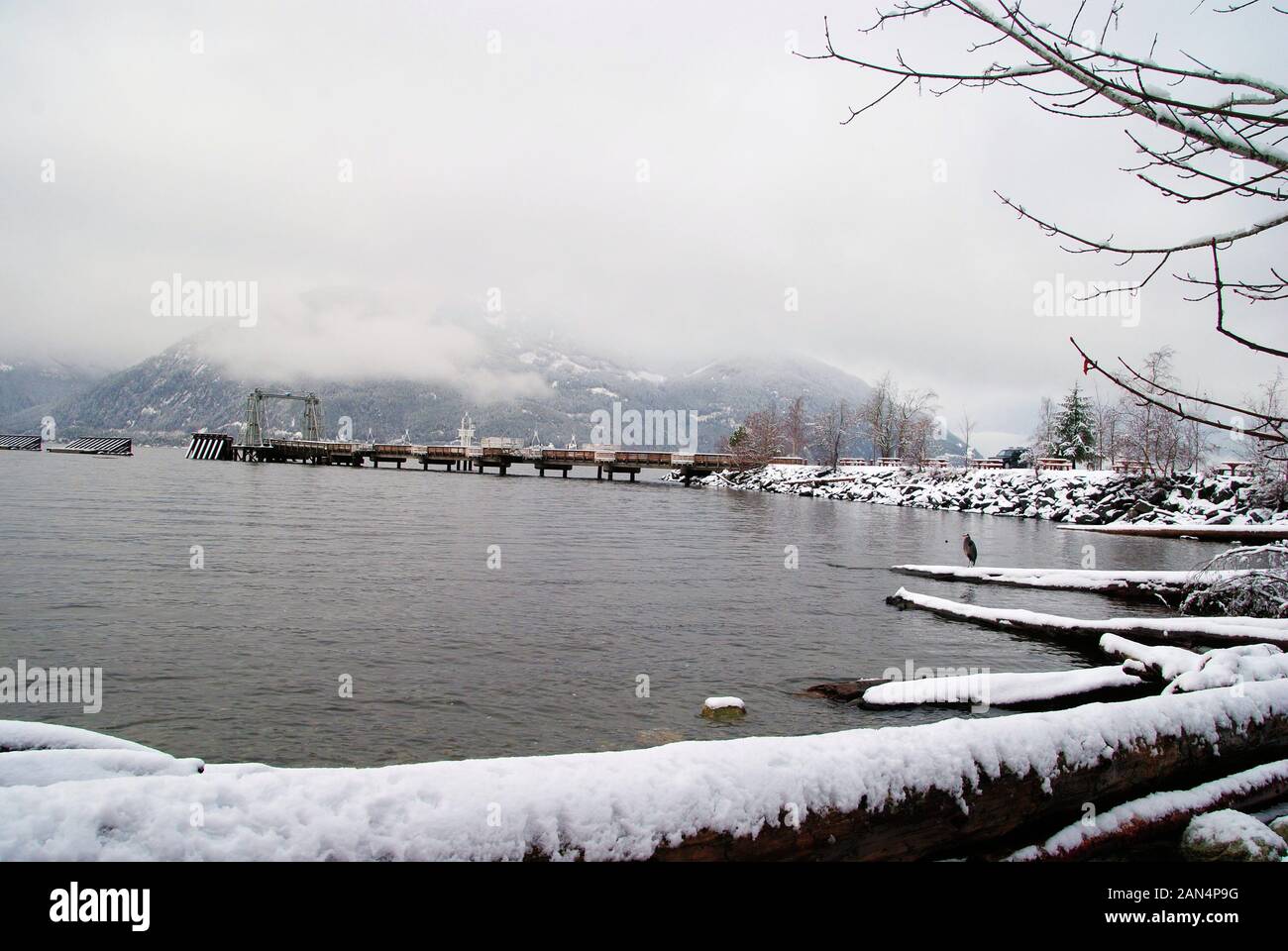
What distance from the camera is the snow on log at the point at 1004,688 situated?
8.77 meters

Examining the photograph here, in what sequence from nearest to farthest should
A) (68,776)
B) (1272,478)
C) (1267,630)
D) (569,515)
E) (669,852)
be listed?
(669,852)
(68,776)
(1267,630)
(1272,478)
(569,515)

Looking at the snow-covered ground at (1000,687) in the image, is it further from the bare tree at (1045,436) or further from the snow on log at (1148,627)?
the bare tree at (1045,436)

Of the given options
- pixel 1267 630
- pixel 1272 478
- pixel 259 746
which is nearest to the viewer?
pixel 259 746

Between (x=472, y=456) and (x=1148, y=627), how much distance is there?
97239 mm

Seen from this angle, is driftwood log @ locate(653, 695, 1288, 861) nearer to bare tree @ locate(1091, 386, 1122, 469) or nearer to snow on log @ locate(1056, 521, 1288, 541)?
snow on log @ locate(1056, 521, 1288, 541)

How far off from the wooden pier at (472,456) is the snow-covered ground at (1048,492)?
1064 cm

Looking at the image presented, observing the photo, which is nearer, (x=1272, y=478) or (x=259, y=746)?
(x=259, y=746)

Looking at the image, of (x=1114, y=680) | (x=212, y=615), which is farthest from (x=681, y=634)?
(x=212, y=615)

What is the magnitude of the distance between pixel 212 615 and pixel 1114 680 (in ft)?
45.4

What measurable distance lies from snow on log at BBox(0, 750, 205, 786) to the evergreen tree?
8974cm

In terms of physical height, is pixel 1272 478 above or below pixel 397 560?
above

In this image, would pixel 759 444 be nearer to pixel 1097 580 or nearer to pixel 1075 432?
pixel 1075 432

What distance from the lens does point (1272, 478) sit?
32.0 metres
